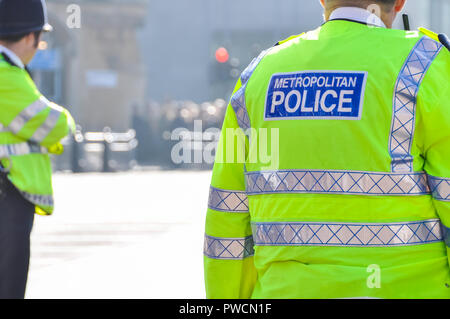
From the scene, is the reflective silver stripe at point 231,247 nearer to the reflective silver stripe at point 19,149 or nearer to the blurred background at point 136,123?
the reflective silver stripe at point 19,149

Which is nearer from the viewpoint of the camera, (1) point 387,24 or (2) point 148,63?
(1) point 387,24

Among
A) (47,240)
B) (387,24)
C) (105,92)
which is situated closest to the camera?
(387,24)

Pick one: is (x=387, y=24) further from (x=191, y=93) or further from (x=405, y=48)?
(x=191, y=93)

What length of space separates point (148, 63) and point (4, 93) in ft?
191

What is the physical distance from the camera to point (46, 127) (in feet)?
15.6

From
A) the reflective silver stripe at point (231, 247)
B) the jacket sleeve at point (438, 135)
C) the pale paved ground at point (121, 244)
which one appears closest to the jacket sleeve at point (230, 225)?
the reflective silver stripe at point (231, 247)

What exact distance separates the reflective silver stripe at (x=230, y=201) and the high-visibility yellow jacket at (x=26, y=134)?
1794mm

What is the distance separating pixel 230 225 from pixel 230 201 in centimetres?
7

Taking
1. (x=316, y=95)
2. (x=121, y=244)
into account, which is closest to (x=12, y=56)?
(x=316, y=95)

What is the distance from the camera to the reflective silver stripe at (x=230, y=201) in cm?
305

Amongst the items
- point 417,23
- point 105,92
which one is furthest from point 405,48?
point 417,23

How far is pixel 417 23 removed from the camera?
5144 centimetres

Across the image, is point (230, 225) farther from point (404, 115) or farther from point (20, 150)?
point (20, 150)
